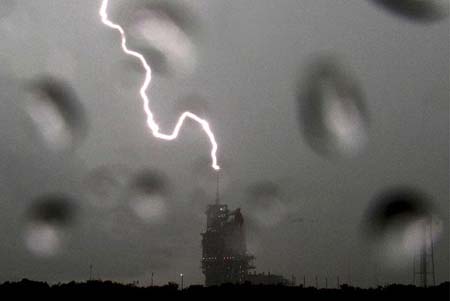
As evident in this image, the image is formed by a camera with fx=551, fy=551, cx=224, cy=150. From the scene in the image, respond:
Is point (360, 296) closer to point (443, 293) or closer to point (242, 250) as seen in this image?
point (443, 293)

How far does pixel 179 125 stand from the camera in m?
46.6

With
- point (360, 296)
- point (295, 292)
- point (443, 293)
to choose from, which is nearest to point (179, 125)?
point (295, 292)

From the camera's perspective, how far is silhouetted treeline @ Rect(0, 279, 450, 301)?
3784 centimetres

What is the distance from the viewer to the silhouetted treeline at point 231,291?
37.8 meters

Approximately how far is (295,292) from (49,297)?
16870 mm

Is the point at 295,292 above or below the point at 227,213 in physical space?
below

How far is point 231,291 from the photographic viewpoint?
38156mm

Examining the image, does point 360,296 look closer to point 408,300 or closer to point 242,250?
point 408,300

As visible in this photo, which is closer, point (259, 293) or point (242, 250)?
point (259, 293)

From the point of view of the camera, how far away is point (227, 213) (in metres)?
141

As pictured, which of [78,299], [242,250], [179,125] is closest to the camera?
[78,299]

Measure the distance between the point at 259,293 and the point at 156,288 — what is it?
7.32 m

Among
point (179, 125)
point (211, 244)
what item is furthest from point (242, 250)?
point (179, 125)

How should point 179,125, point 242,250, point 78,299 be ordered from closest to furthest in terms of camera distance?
point 78,299, point 179,125, point 242,250
